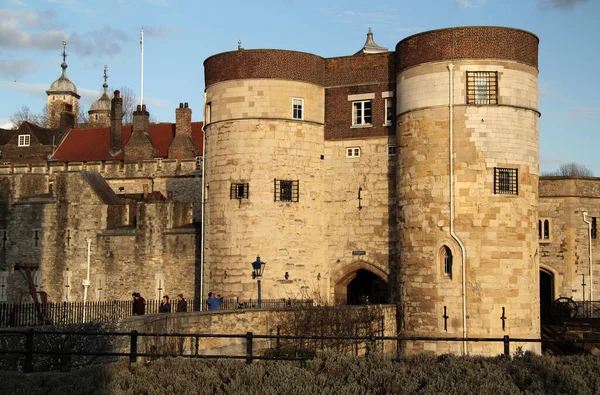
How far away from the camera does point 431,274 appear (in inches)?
1256

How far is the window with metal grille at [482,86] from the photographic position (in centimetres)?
3216

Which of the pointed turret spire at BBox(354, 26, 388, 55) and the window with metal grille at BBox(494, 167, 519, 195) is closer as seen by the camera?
the window with metal grille at BBox(494, 167, 519, 195)

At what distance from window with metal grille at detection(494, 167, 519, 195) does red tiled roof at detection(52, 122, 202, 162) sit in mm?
35211

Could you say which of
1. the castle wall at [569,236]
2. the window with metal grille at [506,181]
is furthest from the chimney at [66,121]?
the window with metal grille at [506,181]

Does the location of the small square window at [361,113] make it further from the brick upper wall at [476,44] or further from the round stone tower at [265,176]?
the brick upper wall at [476,44]

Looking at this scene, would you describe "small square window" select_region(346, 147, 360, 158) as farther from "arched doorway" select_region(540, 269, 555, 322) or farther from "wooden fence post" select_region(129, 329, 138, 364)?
"wooden fence post" select_region(129, 329, 138, 364)

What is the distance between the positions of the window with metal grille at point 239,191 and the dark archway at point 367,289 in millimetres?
6159

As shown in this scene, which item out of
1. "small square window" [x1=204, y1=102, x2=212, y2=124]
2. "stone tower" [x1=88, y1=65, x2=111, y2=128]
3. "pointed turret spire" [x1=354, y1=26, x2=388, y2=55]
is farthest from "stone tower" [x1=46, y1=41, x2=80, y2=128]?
"small square window" [x1=204, y1=102, x2=212, y2=124]

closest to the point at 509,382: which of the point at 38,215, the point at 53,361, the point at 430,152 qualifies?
the point at 53,361

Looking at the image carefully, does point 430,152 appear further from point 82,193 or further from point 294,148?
point 82,193

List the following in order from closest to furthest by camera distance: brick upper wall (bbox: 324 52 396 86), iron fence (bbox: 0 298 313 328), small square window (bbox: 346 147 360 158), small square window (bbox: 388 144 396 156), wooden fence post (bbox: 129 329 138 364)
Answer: wooden fence post (bbox: 129 329 138 364) → iron fence (bbox: 0 298 313 328) → small square window (bbox: 388 144 396 156) → brick upper wall (bbox: 324 52 396 86) → small square window (bbox: 346 147 360 158)

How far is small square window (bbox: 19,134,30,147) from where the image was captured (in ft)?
259

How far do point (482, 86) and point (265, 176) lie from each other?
28.8 ft

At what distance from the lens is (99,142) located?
68500 mm
